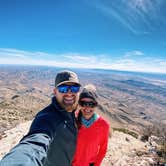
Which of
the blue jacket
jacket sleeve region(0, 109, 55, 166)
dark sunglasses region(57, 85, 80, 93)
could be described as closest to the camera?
jacket sleeve region(0, 109, 55, 166)

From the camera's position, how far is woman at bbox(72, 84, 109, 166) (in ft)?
14.2

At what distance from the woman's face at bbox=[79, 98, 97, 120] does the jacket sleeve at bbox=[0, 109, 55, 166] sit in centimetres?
201

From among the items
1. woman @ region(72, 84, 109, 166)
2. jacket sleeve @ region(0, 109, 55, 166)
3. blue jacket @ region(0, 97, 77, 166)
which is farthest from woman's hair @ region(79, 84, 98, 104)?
jacket sleeve @ region(0, 109, 55, 166)

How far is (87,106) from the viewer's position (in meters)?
4.66

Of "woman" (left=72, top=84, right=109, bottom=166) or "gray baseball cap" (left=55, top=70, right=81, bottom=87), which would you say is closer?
"gray baseball cap" (left=55, top=70, right=81, bottom=87)

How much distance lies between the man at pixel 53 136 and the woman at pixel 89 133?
90 cm

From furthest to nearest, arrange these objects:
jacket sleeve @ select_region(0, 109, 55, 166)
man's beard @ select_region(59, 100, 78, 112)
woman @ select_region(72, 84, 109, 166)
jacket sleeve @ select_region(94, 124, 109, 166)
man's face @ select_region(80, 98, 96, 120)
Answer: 1. man's face @ select_region(80, 98, 96, 120)
2. jacket sleeve @ select_region(94, 124, 109, 166)
3. woman @ select_region(72, 84, 109, 166)
4. man's beard @ select_region(59, 100, 78, 112)
5. jacket sleeve @ select_region(0, 109, 55, 166)

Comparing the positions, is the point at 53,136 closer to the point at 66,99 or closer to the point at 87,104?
the point at 66,99

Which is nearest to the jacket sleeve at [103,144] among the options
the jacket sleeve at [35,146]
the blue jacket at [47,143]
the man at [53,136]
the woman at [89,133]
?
the woman at [89,133]

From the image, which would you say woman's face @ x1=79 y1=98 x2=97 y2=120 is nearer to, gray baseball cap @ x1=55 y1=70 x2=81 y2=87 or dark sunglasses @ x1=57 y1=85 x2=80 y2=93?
dark sunglasses @ x1=57 y1=85 x2=80 y2=93

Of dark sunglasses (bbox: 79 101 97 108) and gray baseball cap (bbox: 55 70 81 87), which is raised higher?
gray baseball cap (bbox: 55 70 81 87)

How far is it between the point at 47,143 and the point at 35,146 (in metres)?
0.20

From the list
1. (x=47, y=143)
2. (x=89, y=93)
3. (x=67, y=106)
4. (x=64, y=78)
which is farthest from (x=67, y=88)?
(x=47, y=143)

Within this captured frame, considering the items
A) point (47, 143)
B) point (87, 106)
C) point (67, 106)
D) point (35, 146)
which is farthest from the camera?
point (87, 106)
